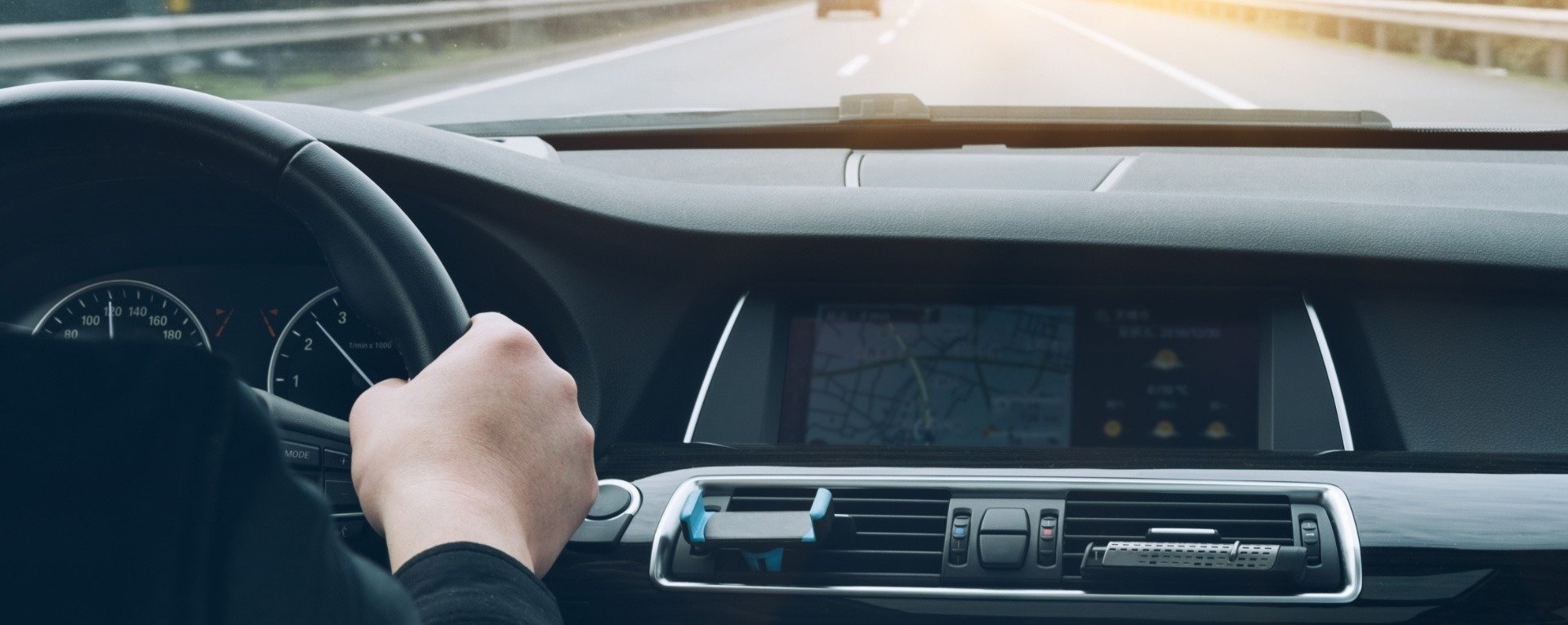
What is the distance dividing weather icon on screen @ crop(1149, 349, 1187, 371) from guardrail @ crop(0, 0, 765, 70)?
3.86m

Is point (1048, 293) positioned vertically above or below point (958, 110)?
below

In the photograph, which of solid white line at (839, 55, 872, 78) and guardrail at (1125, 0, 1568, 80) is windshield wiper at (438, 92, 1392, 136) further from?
solid white line at (839, 55, 872, 78)

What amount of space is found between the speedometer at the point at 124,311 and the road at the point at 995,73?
120 cm

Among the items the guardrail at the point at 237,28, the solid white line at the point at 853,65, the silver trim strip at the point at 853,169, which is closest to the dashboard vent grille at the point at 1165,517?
the silver trim strip at the point at 853,169

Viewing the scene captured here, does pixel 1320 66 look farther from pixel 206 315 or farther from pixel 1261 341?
pixel 206 315

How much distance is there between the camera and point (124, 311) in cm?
251

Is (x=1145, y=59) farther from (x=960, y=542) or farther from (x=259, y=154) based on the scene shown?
(x=259, y=154)

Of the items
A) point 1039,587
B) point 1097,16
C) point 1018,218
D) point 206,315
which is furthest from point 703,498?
point 1097,16

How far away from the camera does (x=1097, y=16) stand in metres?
10.7

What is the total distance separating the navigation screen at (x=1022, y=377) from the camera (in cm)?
258

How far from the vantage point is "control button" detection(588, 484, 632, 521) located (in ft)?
7.38

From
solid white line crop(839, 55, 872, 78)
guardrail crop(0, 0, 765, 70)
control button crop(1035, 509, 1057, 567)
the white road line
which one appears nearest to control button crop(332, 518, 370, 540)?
control button crop(1035, 509, 1057, 567)

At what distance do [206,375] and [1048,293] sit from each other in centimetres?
207

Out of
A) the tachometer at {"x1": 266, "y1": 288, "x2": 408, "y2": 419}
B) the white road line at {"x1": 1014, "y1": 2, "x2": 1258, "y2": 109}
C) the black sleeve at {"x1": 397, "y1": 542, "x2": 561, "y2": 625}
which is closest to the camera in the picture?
the black sleeve at {"x1": 397, "y1": 542, "x2": 561, "y2": 625}
